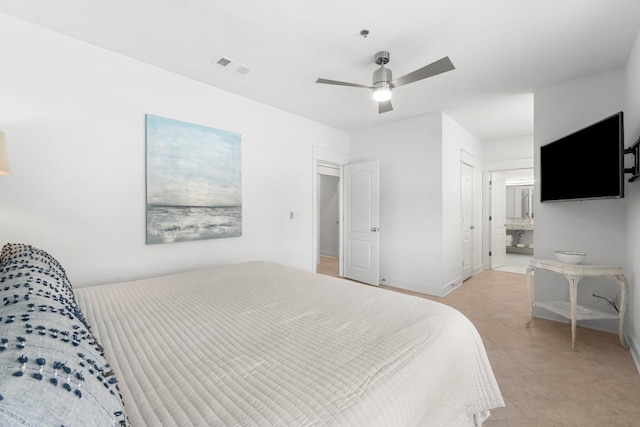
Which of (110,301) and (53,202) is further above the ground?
(53,202)

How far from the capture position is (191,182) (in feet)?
9.16

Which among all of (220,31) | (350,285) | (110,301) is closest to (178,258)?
(110,301)

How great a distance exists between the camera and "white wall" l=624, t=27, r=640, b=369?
2.15 meters

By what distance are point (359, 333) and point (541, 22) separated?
8.31 feet

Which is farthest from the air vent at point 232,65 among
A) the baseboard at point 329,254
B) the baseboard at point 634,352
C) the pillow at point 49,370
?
the baseboard at point 329,254

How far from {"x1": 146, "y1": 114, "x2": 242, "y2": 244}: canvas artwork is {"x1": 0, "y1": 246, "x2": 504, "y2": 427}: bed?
1.02 metres

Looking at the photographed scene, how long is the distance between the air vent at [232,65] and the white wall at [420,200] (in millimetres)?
2467

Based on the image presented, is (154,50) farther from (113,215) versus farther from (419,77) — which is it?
(419,77)

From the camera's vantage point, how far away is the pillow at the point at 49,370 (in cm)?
45

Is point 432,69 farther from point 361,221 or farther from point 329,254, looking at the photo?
point 329,254

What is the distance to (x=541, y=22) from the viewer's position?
1.98 meters

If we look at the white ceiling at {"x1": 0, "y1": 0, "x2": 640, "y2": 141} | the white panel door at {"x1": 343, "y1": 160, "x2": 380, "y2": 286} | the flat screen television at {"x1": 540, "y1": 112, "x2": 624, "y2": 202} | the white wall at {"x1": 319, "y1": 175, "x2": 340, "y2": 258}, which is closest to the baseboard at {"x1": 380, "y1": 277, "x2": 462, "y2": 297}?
the white panel door at {"x1": 343, "y1": 160, "x2": 380, "y2": 286}

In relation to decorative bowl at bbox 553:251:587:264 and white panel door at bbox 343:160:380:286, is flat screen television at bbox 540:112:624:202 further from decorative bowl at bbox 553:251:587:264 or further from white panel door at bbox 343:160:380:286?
white panel door at bbox 343:160:380:286

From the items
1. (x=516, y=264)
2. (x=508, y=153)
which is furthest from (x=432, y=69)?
(x=516, y=264)
